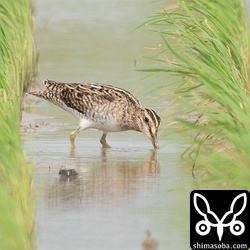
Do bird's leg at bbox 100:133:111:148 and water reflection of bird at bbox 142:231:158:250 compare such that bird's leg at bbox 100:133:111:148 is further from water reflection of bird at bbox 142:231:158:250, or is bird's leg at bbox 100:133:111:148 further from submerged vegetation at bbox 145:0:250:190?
water reflection of bird at bbox 142:231:158:250

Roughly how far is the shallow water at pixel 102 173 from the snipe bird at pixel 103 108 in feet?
0.47

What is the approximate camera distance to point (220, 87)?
8.78 metres

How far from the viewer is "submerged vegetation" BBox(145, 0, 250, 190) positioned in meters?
7.99

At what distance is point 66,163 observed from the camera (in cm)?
1121

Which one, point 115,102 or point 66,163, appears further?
point 115,102

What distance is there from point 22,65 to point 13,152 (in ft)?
15.6

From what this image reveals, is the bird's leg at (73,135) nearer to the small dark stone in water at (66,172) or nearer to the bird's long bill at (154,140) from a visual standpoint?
the bird's long bill at (154,140)

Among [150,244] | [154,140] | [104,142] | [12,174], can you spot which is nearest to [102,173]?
[154,140]

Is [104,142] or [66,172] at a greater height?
[104,142]

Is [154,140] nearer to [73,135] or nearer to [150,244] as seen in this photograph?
[73,135]

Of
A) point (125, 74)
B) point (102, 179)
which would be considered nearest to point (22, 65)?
point (102, 179)

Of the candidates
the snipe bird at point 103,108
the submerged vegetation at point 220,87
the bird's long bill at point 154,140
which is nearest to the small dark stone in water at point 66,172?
the submerged vegetation at point 220,87

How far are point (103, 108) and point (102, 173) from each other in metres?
2.28

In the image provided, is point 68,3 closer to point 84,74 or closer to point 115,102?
point 84,74
